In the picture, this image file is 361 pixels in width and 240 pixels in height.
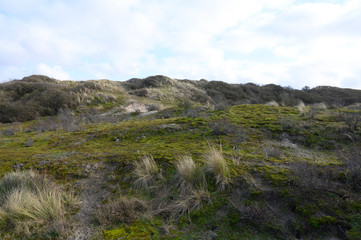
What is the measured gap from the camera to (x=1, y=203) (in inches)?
144

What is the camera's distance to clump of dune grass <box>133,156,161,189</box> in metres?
4.14

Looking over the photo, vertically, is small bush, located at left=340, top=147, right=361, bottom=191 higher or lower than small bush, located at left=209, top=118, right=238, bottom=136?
lower

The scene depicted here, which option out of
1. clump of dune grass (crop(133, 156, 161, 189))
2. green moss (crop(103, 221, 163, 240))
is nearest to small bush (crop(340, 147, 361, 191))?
green moss (crop(103, 221, 163, 240))

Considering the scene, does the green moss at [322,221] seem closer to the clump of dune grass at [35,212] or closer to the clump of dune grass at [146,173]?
→ the clump of dune grass at [146,173]

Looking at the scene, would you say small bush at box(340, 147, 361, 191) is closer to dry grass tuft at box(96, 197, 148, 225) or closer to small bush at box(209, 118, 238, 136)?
dry grass tuft at box(96, 197, 148, 225)

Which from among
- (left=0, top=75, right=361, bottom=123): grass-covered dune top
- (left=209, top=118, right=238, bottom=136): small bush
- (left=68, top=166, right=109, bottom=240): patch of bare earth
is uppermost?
(left=0, top=75, right=361, bottom=123): grass-covered dune top

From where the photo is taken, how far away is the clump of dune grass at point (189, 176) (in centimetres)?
379

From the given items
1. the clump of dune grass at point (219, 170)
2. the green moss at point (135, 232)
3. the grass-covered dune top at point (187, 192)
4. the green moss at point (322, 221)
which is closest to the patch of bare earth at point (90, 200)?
the grass-covered dune top at point (187, 192)

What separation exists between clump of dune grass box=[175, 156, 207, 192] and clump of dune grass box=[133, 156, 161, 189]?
1.72ft

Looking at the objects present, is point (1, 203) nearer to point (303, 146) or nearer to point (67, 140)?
point (67, 140)

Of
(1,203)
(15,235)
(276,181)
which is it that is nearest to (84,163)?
(1,203)

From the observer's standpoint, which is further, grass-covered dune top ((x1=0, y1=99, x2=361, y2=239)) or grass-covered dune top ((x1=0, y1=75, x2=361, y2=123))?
grass-covered dune top ((x1=0, y1=75, x2=361, y2=123))

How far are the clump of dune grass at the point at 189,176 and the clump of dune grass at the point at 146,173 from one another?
52 cm

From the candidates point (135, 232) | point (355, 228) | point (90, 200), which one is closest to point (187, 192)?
point (135, 232)
